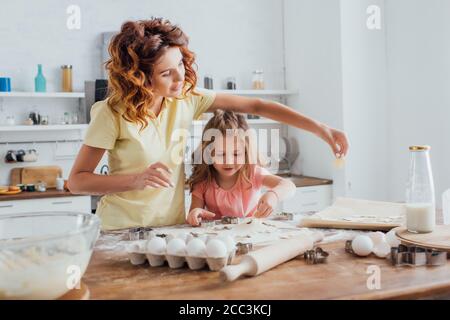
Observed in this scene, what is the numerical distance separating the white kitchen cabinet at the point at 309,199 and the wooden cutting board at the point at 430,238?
8.01ft

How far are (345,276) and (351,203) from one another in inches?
33.1

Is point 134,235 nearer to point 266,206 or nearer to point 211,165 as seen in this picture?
point 266,206

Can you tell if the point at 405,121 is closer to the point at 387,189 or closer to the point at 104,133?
the point at 387,189

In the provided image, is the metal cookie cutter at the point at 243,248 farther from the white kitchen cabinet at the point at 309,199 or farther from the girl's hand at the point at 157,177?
the white kitchen cabinet at the point at 309,199

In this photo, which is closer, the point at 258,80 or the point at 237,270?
the point at 237,270

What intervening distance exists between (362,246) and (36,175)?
303 cm

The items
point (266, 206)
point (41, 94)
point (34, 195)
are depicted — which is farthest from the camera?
point (41, 94)

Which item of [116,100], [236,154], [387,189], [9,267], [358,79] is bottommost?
[387,189]

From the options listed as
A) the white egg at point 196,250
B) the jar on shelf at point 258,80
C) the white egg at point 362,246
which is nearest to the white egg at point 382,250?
the white egg at point 362,246

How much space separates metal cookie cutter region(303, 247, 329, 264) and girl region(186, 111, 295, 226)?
768mm

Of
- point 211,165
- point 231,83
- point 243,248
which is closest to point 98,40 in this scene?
point 231,83

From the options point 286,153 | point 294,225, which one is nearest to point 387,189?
point 286,153

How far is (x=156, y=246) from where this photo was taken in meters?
1.21

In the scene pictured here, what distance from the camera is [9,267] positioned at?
0.93 meters
